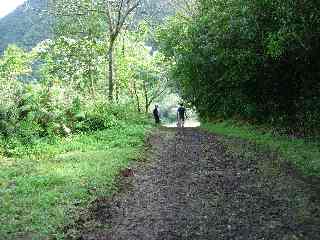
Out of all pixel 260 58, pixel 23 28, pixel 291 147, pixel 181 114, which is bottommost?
pixel 291 147

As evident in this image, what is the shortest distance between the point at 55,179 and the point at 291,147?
8.23 metres

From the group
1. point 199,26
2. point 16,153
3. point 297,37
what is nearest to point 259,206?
point 297,37

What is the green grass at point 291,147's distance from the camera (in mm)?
14320

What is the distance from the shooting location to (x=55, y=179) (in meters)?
13.6

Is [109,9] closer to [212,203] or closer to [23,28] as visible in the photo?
[212,203]

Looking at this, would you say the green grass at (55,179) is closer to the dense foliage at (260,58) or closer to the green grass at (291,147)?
the green grass at (291,147)

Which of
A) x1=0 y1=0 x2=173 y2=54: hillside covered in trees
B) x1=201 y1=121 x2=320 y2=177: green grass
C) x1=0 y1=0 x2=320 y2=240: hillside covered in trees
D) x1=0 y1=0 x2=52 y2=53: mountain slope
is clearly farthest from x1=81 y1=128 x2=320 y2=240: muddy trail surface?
x1=0 y1=0 x2=52 y2=53: mountain slope

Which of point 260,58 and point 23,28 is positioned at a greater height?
point 23,28

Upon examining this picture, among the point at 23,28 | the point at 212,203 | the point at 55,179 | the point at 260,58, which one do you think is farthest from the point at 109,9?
the point at 23,28

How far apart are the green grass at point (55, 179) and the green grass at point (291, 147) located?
16.4 feet

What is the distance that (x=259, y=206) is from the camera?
36.4ft

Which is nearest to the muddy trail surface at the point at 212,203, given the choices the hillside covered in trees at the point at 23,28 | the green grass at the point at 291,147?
the green grass at the point at 291,147

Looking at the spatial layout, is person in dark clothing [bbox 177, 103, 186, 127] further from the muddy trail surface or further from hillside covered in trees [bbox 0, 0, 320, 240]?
the muddy trail surface

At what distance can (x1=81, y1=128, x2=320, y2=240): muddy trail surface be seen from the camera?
9.64 m
